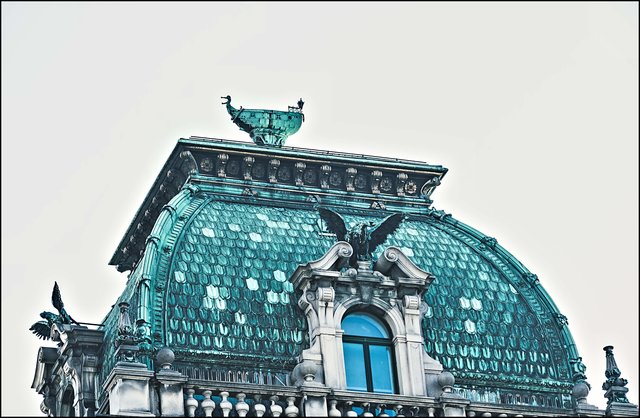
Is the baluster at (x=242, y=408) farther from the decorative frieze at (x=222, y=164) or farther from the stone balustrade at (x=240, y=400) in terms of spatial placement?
the decorative frieze at (x=222, y=164)

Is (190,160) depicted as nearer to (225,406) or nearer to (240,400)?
(240,400)

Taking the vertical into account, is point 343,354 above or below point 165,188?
below

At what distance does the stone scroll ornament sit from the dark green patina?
0.95 m

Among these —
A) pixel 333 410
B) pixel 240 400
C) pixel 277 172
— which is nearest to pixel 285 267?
pixel 277 172

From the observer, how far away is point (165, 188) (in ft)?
157

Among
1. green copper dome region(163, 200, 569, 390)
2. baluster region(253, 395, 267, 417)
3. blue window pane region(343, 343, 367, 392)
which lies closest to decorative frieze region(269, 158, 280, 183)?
green copper dome region(163, 200, 569, 390)

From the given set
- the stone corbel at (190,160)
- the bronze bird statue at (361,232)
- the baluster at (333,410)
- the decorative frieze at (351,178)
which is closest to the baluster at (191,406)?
the baluster at (333,410)

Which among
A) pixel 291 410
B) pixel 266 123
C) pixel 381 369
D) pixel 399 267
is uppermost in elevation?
pixel 266 123

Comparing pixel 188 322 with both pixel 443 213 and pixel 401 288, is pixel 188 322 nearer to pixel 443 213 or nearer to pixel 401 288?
pixel 401 288

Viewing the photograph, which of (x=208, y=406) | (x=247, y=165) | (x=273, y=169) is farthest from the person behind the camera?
(x=273, y=169)

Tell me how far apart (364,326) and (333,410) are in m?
2.97

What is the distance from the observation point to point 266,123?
4941 centimetres

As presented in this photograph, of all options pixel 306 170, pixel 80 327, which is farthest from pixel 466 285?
pixel 80 327

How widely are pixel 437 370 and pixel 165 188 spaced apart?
8.64 m
